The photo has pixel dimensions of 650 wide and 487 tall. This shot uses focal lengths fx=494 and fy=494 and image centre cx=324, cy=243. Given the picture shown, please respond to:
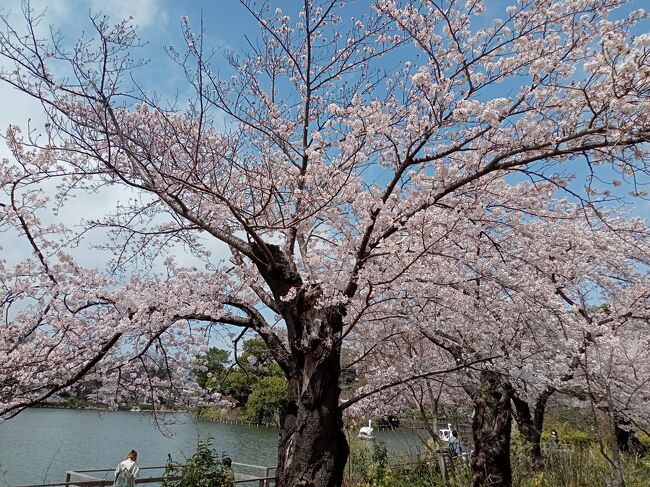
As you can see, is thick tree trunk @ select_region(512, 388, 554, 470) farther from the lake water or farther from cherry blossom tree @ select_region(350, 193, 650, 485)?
the lake water

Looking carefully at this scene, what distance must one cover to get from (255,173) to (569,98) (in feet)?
9.37

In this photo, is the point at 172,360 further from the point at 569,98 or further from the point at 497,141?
the point at 569,98

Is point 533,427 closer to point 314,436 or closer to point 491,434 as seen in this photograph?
point 491,434

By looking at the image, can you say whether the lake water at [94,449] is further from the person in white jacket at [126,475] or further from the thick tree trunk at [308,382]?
the thick tree trunk at [308,382]

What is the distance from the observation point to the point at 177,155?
4777 millimetres

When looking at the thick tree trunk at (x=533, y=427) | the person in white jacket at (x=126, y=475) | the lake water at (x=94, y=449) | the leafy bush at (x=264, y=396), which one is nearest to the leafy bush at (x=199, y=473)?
the person in white jacket at (x=126, y=475)

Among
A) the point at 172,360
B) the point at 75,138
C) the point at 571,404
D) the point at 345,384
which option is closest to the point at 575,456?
the point at 571,404

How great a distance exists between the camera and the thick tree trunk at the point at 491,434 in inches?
241

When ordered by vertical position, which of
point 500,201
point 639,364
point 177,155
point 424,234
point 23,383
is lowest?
point 23,383

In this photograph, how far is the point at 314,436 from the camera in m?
4.03

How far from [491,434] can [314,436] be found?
3231 mm

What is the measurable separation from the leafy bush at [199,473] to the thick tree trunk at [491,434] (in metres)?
3.17

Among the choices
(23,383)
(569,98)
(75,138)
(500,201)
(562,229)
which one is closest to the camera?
(569,98)

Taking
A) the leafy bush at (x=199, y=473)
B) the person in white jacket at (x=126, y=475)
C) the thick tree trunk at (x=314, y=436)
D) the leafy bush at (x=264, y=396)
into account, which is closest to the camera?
the thick tree trunk at (x=314, y=436)
